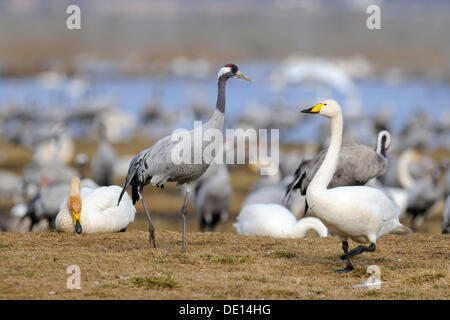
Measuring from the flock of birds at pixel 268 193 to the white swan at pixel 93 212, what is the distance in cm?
1

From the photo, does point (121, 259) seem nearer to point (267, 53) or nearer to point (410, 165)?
point (410, 165)

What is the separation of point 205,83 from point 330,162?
176 ft

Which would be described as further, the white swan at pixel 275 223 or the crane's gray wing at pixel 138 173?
→ the white swan at pixel 275 223

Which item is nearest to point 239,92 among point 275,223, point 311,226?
point 275,223

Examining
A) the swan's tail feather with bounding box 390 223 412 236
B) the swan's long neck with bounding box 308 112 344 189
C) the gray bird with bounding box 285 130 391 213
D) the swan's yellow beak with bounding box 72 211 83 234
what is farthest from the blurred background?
the swan's tail feather with bounding box 390 223 412 236

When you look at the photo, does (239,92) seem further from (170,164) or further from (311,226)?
(170,164)

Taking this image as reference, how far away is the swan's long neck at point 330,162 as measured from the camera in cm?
677

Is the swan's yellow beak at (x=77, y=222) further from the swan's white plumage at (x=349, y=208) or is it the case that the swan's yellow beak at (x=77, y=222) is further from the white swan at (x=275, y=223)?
the swan's white plumage at (x=349, y=208)

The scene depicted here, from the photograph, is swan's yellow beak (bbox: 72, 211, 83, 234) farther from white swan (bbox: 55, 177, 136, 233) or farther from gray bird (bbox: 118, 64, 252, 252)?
gray bird (bbox: 118, 64, 252, 252)

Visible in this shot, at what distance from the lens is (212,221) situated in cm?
1319

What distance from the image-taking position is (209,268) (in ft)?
22.4

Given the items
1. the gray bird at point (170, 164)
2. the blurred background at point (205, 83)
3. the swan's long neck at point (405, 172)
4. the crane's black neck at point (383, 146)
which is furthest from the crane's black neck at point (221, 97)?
the swan's long neck at point (405, 172)
